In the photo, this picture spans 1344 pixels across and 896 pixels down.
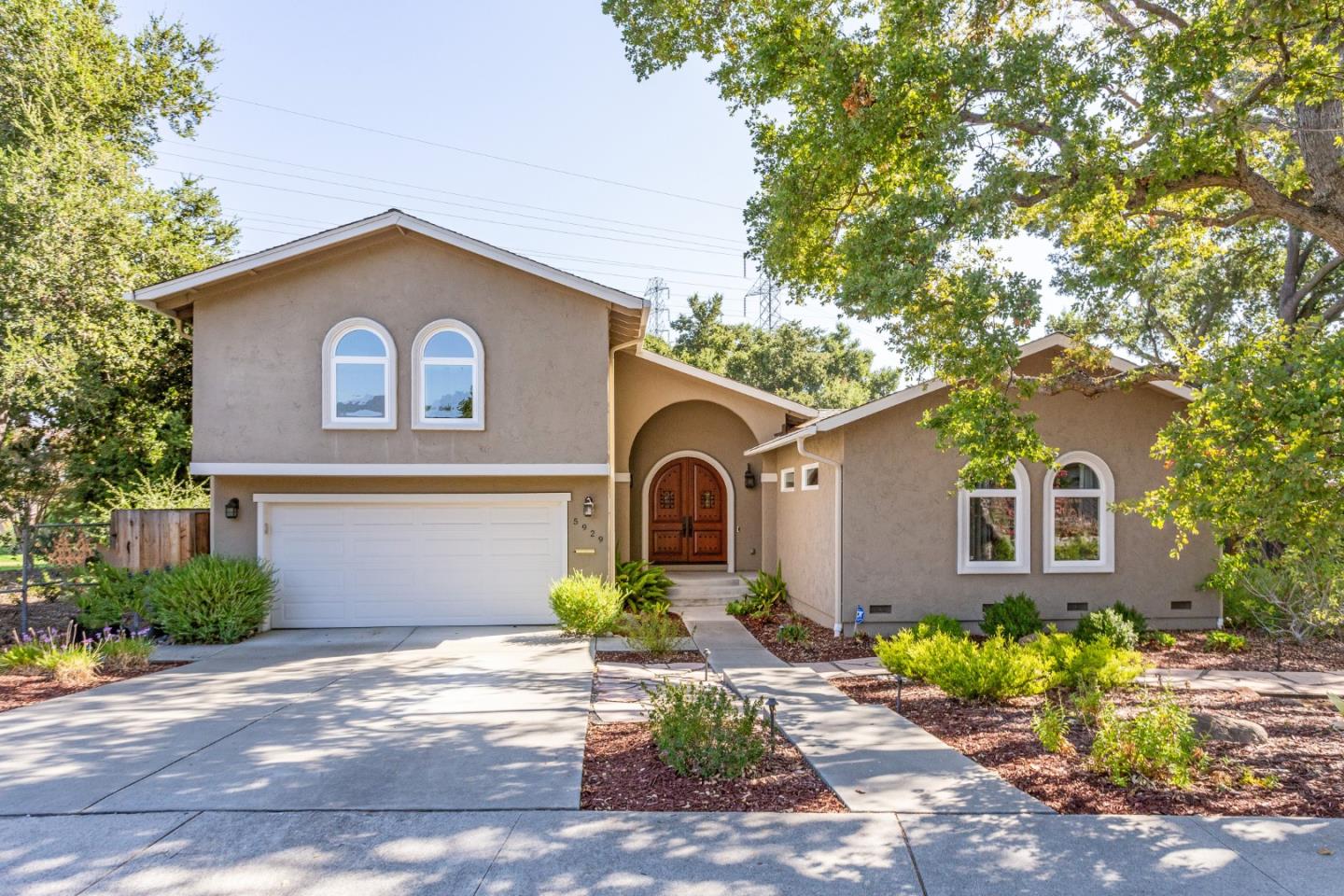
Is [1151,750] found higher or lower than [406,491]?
lower

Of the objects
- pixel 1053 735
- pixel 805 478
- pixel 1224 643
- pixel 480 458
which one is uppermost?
pixel 480 458

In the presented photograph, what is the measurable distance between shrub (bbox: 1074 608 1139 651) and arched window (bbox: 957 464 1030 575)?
1112mm

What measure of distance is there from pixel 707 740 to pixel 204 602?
331 inches

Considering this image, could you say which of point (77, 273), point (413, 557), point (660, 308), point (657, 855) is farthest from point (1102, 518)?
point (660, 308)

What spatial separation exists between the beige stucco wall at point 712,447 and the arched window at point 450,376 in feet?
14.3

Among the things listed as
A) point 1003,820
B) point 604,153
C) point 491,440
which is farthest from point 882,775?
point 604,153

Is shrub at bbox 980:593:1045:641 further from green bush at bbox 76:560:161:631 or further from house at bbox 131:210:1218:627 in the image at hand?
green bush at bbox 76:560:161:631

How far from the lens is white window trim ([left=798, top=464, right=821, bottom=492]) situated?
39.2 ft

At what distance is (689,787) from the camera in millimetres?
5180

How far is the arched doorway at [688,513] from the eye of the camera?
1573 centimetres

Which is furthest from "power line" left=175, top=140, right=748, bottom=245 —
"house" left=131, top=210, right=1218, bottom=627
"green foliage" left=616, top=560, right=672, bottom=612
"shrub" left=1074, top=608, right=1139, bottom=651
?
"shrub" left=1074, top=608, right=1139, bottom=651

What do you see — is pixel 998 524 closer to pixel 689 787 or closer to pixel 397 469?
pixel 689 787

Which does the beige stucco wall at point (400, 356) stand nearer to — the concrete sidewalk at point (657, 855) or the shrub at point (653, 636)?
the shrub at point (653, 636)

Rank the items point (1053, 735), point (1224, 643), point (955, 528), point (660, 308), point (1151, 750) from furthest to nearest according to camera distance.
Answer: point (660, 308)
point (955, 528)
point (1224, 643)
point (1053, 735)
point (1151, 750)
